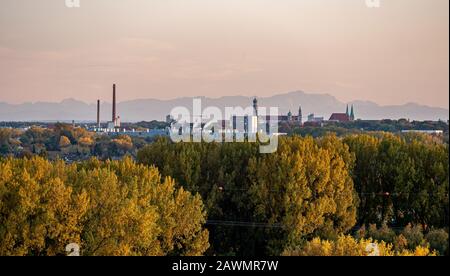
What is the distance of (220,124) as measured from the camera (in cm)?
4966

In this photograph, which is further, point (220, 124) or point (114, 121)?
point (114, 121)

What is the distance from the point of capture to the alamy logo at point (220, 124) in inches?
1635

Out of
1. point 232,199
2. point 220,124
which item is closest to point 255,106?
point 220,124

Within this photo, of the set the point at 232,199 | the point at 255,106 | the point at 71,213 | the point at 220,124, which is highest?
the point at 255,106

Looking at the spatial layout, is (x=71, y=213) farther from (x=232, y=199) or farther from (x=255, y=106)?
(x=255, y=106)

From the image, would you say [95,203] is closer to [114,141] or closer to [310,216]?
[310,216]

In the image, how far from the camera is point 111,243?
24891 millimetres

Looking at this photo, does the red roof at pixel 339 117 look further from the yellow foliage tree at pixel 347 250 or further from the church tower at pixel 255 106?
the yellow foliage tree at pixel 347 250

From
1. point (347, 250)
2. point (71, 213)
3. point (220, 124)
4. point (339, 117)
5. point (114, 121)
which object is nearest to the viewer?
point (347, 250)

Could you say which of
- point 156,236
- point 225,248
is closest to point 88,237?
point 156,236

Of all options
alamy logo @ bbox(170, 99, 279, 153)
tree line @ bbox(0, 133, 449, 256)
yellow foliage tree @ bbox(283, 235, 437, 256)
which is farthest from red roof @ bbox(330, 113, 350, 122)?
yellow foliage tree @ bbox(283, 235, 437, 256)

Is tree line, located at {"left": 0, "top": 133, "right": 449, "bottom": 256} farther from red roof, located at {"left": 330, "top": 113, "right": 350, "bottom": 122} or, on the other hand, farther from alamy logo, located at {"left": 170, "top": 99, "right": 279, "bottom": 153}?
red roof, located at {"left": 330, "top": 113, "right": 350, "bottom": 122}

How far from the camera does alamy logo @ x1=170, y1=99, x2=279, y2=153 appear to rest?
1635 inches

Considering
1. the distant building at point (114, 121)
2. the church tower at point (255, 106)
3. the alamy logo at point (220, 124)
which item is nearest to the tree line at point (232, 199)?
the alamy logo at point (220, 124)
